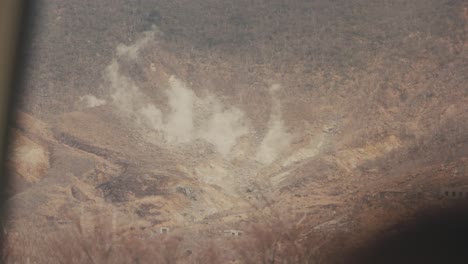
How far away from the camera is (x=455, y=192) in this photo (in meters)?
2.62

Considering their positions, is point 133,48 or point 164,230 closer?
point 164,230

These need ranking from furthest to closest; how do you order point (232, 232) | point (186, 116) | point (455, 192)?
point (186, 116), point (232, 232), point (455, 192)

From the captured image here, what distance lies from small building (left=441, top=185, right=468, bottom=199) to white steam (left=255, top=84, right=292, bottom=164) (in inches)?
35.6

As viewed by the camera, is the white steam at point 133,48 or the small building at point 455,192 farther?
the white steam at point 133,48

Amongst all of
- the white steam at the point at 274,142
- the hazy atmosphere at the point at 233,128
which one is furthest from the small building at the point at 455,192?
the white steam at the point at 274,142

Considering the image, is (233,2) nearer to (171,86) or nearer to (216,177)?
(171,86)

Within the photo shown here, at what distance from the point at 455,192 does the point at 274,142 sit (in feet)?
3.41

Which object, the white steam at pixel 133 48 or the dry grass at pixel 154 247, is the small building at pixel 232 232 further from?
the white steam at pixel 133 48

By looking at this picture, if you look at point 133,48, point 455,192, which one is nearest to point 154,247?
point 133,48

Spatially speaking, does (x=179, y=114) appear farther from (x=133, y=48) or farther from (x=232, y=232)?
(x=232, y=232)

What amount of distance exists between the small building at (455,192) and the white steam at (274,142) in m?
0.90

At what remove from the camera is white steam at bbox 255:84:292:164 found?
2816mm

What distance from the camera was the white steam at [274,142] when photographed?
2816 millimetres

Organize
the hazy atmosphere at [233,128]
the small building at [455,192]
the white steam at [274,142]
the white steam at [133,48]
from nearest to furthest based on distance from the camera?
the small building at [455,192] → the hazy atmosphere at [233,128] → the white steam at [274,142] → the white steam at [133,48]
